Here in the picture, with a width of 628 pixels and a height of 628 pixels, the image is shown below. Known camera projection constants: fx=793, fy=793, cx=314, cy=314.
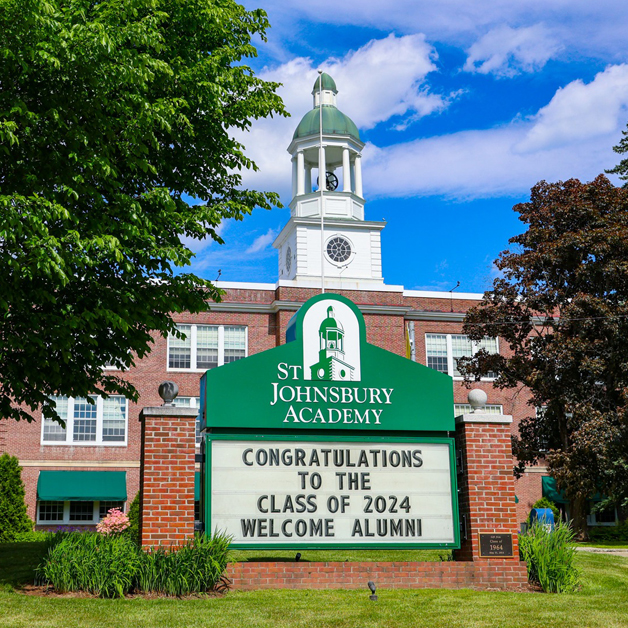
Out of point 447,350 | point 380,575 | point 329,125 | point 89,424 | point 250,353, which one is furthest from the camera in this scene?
point 329,125

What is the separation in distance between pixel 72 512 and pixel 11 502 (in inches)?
134

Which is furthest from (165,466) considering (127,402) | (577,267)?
(127,402)

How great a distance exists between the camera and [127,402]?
35.6 metres

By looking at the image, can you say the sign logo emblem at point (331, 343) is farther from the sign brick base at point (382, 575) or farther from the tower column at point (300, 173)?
the tower column at point (300, 173)

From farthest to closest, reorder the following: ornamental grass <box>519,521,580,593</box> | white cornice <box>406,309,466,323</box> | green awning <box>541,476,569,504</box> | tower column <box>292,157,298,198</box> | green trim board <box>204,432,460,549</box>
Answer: tower column <box>292,157,298,198</box> < white cornice <box>406,309,466,323</box> < green awning <box>541,476,569,504</box> < ornamental grass <box>519,521,580,593</box> < green trim board <box>204,432,460,549</box>

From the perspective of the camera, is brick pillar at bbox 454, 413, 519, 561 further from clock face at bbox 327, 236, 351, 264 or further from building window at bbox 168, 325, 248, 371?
clock face at bbox 327, 236, 351, 264

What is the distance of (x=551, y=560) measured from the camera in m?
12.3

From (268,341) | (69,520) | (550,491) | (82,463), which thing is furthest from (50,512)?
(550,491)

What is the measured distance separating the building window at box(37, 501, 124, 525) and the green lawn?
23232mm

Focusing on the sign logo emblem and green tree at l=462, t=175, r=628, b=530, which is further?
green tree at l=462, t=175, r=628, b=530

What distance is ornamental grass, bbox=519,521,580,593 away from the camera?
1221 cm

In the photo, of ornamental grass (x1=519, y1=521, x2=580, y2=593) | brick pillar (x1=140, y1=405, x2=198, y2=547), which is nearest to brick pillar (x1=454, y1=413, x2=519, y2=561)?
ornamental grass (x1=519, y1=521, x2=580, y2=593)

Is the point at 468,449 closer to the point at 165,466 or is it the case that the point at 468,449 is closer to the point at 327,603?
the point at 327,603

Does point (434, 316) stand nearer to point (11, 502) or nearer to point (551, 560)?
point (11, 502)
